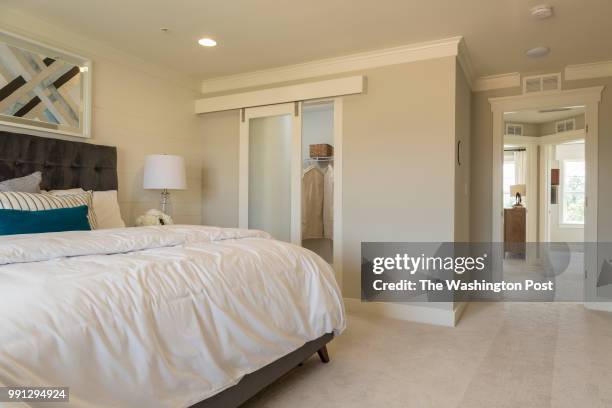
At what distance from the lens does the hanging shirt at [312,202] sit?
13.1ft

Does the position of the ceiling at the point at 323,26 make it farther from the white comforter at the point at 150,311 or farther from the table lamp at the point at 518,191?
the table lamp at the point at 518,191

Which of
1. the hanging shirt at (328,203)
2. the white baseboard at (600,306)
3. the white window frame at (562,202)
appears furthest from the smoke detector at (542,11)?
the white window frame at (562,202)

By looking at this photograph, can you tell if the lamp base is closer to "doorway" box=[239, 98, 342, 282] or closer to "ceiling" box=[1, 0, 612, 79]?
"doorway" box=[239, 98, 342, 282]

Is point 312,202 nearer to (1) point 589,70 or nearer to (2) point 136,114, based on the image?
(2) point 136,114

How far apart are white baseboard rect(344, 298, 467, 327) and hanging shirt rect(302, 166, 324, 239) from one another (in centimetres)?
74

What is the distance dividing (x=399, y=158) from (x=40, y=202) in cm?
261

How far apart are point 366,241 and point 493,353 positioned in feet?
4.44

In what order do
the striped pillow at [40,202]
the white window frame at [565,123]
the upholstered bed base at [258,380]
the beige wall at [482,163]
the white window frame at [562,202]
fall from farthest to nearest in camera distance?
the white window frame at [562,202], the white window frame at [565,123], the beige wall at [482,163], the striped pillow at [40,202], the upholstered bed base at [258,380]

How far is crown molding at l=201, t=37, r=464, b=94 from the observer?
10.9 ft

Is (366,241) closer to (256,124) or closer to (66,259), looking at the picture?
(256,124)

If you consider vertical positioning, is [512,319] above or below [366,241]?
below

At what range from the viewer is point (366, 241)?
366 centimetres

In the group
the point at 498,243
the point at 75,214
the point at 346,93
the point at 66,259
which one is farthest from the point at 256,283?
the point at 498,243

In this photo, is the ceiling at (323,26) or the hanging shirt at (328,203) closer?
the ceiling at (323,26)
